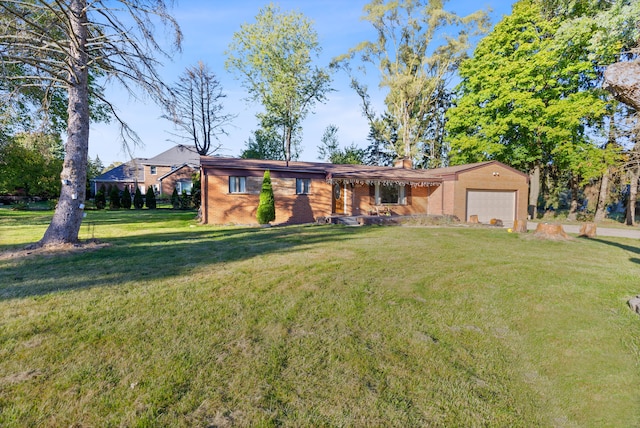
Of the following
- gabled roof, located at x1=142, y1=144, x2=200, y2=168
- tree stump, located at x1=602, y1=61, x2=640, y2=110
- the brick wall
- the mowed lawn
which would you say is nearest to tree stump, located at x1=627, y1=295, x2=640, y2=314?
the mowed lawn

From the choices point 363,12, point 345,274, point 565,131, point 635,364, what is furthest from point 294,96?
point 635,364

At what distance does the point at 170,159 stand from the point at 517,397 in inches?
1929

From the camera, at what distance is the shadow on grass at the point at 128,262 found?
5086mm

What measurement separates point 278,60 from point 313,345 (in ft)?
94.9

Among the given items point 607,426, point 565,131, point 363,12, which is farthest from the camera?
point 363,12

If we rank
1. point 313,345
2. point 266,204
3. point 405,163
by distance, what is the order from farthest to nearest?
1. point 405,163
2. point 266,204
3. point 313,345

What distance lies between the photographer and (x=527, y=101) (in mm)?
19781

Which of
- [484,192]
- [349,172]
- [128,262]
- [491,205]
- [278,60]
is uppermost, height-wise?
[278,60]

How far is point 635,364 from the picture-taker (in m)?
3.32

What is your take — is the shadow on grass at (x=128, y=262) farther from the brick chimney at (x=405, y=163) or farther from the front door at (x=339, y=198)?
the brick chimney at (x=405, y=163)

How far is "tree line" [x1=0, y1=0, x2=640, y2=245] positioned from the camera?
7906 mm

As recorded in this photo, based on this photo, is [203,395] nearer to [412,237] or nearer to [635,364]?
[635,364]

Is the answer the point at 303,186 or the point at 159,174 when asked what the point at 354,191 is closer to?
the point at 303,186

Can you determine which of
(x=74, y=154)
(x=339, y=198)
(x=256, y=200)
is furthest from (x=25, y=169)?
(x=339, y=198)
